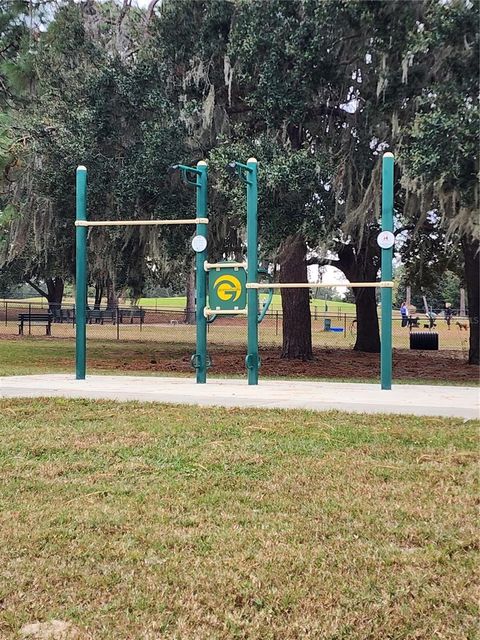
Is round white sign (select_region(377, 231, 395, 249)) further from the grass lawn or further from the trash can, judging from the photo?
the trash can

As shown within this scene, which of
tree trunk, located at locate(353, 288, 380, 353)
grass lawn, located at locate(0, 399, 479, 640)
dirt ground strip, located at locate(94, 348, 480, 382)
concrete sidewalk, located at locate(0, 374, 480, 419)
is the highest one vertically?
tree trunk, located at locate(353, 288, 380, 353)

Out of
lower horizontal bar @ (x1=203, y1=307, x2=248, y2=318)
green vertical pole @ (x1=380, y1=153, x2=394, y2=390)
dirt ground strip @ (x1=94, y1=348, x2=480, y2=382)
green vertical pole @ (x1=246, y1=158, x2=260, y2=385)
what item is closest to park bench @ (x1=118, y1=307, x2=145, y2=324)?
dirt ground strip @ (x1=94, y1=348, x2=480, y2=382)

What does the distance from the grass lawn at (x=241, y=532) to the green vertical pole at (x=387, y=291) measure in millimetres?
2841

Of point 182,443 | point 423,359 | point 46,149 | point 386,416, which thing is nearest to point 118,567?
point 182,443

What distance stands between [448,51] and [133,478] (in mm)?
8495

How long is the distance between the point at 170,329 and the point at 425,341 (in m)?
14.6

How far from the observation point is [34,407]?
5.71 m

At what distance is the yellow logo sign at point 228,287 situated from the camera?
8.05 m

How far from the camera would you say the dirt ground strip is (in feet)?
38.1

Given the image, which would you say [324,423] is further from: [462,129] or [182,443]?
[462,129]

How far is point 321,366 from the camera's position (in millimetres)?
12867

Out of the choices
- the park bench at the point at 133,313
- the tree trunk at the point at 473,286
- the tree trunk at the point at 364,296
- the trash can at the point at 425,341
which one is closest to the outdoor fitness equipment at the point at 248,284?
the tree trunk at the point at 473,286

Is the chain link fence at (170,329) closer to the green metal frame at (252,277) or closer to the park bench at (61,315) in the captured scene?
the park bench at (61,315)

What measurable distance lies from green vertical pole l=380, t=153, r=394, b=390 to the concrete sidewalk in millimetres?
256
